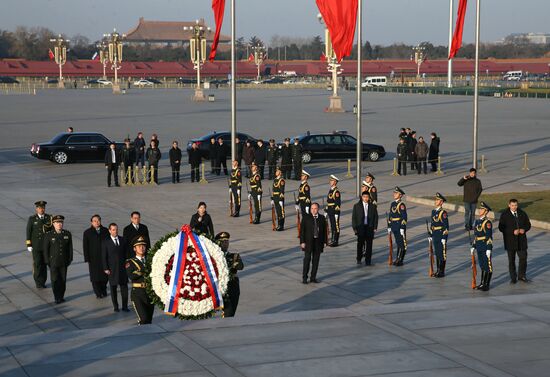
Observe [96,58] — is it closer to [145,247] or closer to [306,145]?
[306,145]

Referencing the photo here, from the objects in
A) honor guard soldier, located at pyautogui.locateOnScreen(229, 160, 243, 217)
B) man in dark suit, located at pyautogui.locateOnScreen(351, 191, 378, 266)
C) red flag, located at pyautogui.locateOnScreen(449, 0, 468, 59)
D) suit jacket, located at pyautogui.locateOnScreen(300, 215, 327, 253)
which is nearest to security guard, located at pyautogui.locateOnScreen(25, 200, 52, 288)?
suit jacket, located at pyautogui.locateOnScreen(300, 215, 327, 253)

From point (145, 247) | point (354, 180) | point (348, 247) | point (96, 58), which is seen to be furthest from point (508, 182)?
point (96, 58)

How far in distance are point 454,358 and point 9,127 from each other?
45982 mm

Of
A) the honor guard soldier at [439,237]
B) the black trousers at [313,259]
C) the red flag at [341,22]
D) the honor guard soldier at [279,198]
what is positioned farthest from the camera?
the red flag at [341,22]

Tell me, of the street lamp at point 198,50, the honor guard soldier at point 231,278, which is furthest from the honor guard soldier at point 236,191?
the street lamp at point 198,50

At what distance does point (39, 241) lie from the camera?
16938 mm

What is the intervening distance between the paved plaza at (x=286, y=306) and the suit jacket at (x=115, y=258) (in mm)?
540

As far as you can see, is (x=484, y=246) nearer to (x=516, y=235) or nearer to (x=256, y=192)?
(x=516, y=235)

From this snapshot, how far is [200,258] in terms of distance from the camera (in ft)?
39.4

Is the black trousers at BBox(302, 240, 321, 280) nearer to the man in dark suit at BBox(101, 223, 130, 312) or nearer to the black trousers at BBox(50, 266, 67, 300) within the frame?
the man in dark suit at BBox(101, 223, 130, 312)

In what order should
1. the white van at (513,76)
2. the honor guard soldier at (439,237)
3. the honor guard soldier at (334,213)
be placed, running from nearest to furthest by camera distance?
1. the honor guard soldier at (439,237)
2. the honor guard soldier at (334,213)
3. the white van at (513,76)

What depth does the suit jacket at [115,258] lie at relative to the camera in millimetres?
15273

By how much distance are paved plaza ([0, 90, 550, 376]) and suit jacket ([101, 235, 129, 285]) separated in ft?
1.77

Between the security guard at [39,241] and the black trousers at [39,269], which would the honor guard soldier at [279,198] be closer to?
the security guard at [39,241]
